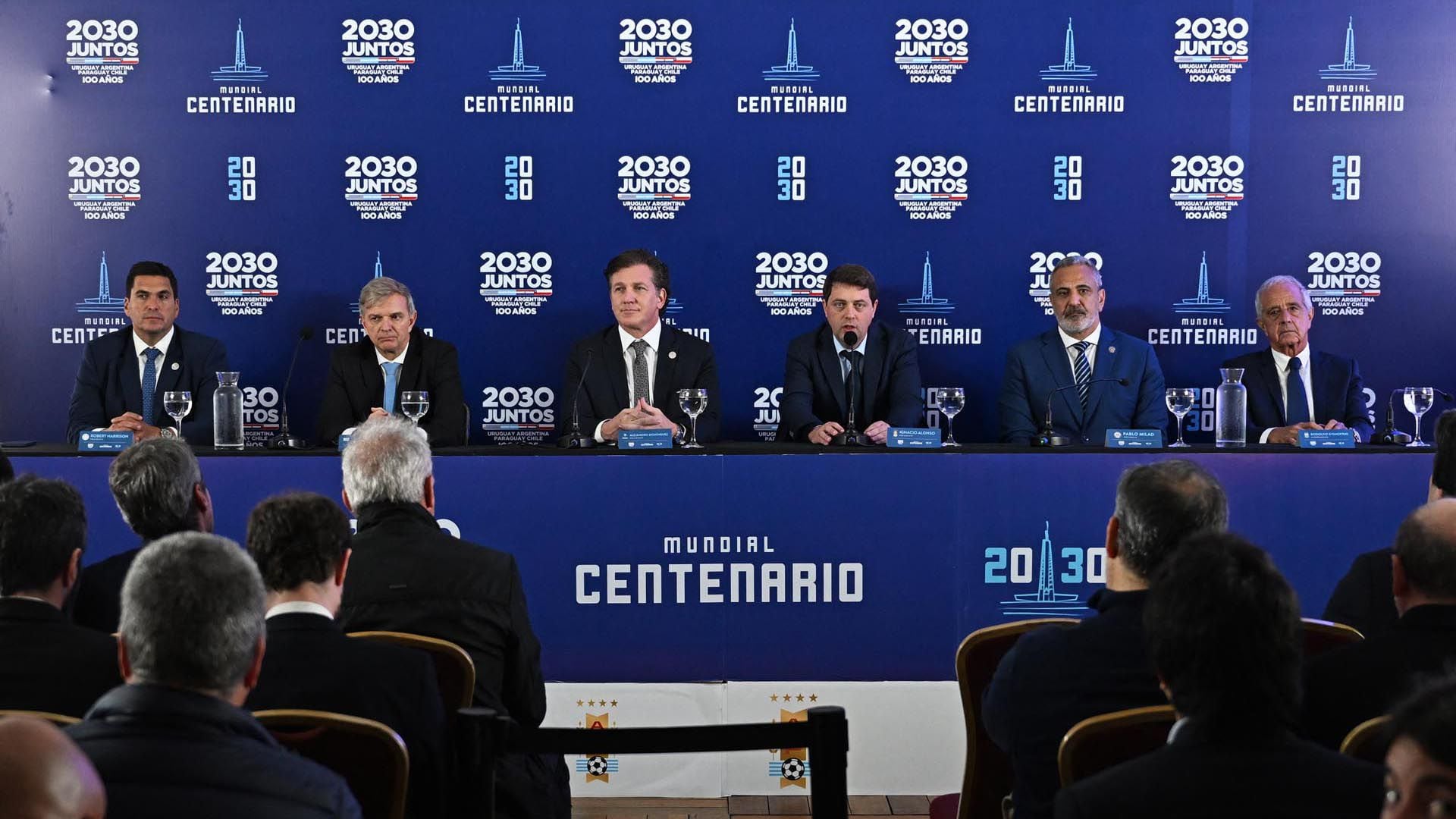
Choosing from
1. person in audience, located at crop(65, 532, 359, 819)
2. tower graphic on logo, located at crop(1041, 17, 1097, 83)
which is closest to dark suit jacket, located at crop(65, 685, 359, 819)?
person in audience, located at crop(65, 532, 359, 819)

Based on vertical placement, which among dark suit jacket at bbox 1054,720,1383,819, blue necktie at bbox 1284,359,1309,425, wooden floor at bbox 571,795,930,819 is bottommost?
wooden floor at bbox 571,795,930,819

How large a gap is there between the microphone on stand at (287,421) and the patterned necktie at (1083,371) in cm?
277

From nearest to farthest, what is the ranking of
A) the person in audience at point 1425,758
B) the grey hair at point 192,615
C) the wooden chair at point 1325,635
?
1. the person in audience at point 1425,758
2. the grey hair at point 192,615
3. the wooden chair at point 1325,635

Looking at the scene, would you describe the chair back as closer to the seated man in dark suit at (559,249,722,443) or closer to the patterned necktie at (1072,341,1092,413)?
the seated man in dark suit at (559,249,722,443)

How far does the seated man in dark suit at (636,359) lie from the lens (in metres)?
4.92

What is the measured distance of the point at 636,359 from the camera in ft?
16.5

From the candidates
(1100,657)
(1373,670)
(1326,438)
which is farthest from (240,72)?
(1373,670)

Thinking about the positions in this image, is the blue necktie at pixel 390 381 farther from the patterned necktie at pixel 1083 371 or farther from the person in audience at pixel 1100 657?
the person in audience at pixel 1100 657

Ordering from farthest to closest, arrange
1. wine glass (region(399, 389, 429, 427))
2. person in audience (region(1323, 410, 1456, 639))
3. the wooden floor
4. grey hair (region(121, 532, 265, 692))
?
wine glass (region(399, 389, 429, 427))
the wooden floor
person in audience (region(1323, 410, 1456, 639))
grey hair (region(121, 532, 265, 692))

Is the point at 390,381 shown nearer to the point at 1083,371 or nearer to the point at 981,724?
the point at 1083,371

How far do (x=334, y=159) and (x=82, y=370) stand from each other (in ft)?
4.24

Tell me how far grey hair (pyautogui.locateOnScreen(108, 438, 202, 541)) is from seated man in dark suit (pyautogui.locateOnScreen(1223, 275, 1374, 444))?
3.75 metres

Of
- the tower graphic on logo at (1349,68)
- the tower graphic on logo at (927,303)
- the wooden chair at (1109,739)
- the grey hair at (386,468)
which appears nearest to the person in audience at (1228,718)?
the wooden chair at (1109,739)

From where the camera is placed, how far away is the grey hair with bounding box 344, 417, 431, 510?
2.63m
